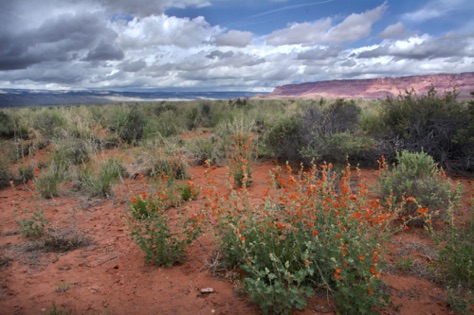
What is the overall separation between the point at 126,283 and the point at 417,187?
13.7 feet

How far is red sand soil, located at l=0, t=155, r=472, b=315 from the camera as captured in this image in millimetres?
3064

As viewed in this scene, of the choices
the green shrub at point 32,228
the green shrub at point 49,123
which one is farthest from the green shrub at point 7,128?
the green shrub at point 32,228

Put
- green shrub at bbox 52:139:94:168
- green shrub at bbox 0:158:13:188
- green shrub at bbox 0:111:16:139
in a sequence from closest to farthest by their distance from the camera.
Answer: green shrub at bbox 0:158:13:188
green shrub at bbox 52:139:94:168
green shrub at bbox 0:111:16:139

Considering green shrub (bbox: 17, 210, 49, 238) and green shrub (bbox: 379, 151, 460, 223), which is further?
green shrub (bbox: 379, 151, 460, 223)

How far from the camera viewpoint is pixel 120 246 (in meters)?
4.39

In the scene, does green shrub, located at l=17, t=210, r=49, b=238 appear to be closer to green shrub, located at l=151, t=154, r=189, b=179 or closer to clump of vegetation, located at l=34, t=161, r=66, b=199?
clump of vegetation, located at l=34, t=161, r=66, b=199

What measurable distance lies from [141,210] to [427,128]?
6.55m

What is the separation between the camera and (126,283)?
3508mm

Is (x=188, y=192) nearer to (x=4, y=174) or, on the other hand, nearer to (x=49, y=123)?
(x=4, y=174)

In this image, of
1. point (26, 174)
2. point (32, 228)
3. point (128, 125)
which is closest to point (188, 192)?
point (32, 228)

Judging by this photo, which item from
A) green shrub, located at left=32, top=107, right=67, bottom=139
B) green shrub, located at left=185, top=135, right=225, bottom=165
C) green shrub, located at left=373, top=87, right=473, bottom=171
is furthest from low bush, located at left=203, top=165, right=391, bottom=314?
green shrub, located at left=32, top=107, right=67, bottom=139

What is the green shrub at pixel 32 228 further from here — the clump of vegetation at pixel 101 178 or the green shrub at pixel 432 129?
the green shrub at pixel 432 129

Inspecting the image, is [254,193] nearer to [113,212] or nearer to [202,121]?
[113,212]

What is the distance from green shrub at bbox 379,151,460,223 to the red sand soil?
1.57 feet
